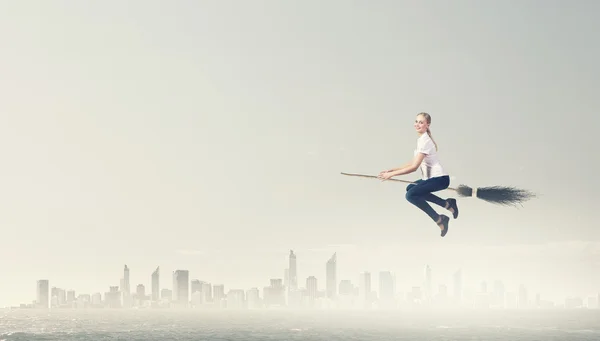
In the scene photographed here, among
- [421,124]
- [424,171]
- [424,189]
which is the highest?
[421,124]

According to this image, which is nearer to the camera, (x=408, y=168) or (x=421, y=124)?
(x=421, y=124)

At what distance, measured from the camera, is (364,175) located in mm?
9922

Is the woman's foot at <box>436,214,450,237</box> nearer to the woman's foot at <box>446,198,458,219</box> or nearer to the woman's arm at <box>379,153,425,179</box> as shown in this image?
the woman's foot at <box>446,198,458,219</box>

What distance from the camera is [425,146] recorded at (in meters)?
10.4

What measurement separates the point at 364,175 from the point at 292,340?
191m

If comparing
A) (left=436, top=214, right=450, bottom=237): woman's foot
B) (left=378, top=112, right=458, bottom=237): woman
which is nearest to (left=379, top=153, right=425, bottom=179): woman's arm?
(left=378, top=112, right=458, bottom=237): woman

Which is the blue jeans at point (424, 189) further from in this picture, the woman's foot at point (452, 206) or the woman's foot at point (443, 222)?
the woman's foot at point (452, 206)

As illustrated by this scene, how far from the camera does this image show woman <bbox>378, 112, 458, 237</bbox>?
10.4 metres

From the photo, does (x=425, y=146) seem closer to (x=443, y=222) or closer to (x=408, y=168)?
(x=408, y=168)

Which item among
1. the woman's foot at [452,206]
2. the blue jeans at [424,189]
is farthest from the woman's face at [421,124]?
the woman's foot at [452,206]

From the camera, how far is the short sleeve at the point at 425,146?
34.1 feet

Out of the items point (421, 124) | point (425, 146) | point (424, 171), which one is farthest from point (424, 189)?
point (421, 124)

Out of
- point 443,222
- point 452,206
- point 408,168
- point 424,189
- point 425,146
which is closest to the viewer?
point 425,146

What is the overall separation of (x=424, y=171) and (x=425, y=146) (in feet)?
1.48
